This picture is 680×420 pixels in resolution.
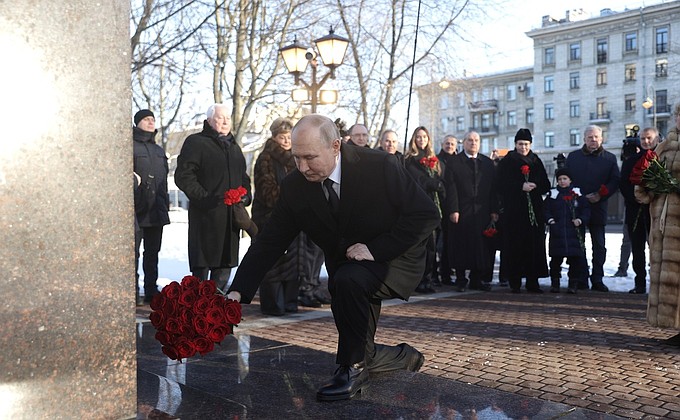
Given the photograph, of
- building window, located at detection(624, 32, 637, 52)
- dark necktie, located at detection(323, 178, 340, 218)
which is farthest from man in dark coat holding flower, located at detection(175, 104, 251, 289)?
building window, located at detection(624, 32, 637, 52)

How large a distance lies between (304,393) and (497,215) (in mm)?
6959

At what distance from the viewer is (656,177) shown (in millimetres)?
6238

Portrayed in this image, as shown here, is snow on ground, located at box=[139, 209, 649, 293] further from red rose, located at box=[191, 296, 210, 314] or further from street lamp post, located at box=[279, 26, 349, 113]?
red rose, located at box=[191, 296, 210, 314]

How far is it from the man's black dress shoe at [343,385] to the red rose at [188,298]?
0.88 metres

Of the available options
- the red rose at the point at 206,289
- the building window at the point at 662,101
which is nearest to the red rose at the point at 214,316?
the red rose at the point at 206,289

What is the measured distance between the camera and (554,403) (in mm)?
4035

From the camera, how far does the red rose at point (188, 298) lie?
371 centimetres

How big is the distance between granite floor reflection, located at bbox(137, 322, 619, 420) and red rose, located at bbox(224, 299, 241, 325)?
0.46 meters

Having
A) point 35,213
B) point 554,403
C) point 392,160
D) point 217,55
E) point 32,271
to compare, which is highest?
point 217,55

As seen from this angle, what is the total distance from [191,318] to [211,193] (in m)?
4.04

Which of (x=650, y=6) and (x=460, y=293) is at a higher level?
(x=650, y=6)

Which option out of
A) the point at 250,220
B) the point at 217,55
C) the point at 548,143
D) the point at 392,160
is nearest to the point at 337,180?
the point at 392,160

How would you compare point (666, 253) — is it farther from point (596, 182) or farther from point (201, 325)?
point (596, 182)

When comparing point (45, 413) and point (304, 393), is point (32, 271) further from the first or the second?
point (304, 393)
